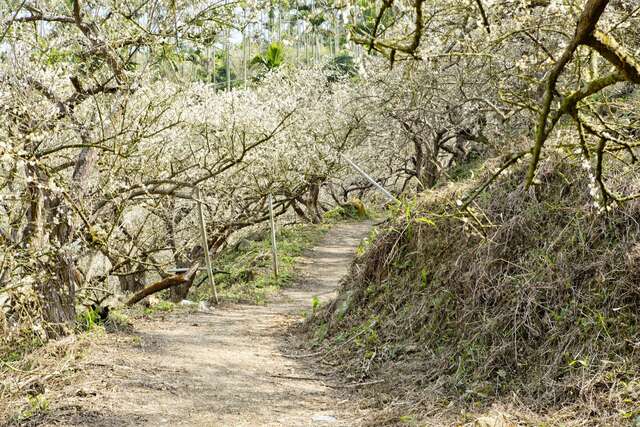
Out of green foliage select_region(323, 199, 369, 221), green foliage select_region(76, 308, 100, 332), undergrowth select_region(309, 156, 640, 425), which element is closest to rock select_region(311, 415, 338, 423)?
undergrowth select_region(309, 156, 640, 425)

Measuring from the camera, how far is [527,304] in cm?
532

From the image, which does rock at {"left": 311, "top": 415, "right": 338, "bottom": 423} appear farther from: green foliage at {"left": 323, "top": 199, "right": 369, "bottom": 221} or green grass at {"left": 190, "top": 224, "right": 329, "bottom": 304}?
green foliage at {"left": 323, "top": 199, "right": 369, "bottom": 221}

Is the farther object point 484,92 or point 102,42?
point 484,92

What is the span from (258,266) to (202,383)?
714 cm

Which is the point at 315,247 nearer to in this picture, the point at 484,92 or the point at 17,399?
the point at 484,92

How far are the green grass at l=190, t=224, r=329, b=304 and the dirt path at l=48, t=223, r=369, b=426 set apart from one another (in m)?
2.27

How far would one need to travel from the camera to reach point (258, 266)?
12984 millimetres

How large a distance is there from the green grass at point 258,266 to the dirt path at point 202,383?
2.27 metres

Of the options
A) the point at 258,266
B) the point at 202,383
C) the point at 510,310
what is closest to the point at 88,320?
the point at 202,383

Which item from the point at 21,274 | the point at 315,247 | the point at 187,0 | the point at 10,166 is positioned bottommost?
the point at 315,247

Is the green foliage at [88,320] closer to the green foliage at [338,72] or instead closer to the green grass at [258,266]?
the green grass at [258,266]

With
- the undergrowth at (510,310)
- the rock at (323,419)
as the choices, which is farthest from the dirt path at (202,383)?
the undergrowth at (510,310)

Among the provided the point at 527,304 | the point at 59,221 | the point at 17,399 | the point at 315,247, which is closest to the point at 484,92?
the point at 315,247

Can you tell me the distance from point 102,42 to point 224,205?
9.78 metres
